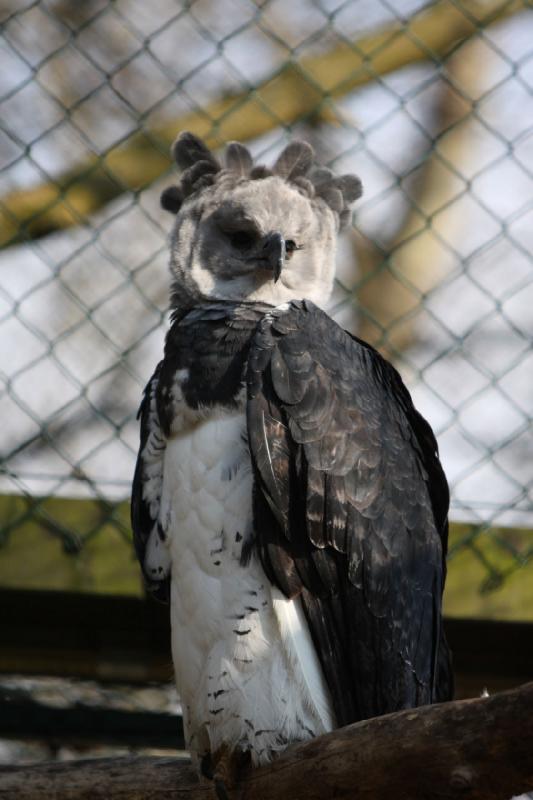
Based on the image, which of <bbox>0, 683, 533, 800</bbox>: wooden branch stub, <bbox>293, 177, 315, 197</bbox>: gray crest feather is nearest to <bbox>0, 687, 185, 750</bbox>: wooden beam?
<bbox>0, 683, 533, 800</bbox>: wooden branch stub

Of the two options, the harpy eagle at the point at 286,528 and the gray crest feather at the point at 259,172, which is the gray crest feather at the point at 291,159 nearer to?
the gray crest feather at the point at 259,172

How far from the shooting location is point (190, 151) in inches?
105

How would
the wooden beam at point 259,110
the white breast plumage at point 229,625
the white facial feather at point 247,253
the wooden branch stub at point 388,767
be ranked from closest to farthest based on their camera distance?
the wooden branch stub at point 388,767
the white breast plumage at point 229,625
the white facial feather at point 247,253
the wooden beam at point 259,110

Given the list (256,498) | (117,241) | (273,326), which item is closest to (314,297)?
(273,326)

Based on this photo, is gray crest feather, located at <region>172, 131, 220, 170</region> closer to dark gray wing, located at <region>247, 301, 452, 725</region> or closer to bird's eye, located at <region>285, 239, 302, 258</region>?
bird's eye, located at <region>285, 239, 302, 258</region>

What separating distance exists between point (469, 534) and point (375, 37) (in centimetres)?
148

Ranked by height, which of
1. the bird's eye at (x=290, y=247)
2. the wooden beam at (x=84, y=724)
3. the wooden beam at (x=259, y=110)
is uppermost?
the wooden beam at (x=259, y=110)

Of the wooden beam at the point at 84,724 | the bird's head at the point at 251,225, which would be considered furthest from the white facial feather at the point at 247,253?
the wooden beam at the point at 84,724

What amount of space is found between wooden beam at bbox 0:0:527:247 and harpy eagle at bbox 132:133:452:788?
0.82m

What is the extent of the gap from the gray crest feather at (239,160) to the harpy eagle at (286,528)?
18.0 inches

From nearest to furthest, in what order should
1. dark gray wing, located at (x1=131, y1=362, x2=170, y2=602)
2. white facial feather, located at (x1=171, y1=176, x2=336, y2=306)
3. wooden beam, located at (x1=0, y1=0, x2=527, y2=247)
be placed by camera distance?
dark gray wing, located at (x1=131, y1=362, x2=170, y2=602) < white facial feather, located at (x1=171, y1=176, x2=336, y2=306) < wooden beam, located at (x1=0, y1=0, x2=527, y2=247)

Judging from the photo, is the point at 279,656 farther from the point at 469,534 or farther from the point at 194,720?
the point at 469,534

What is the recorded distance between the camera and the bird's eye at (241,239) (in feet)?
8.52

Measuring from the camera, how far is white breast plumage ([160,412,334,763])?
2.02m
